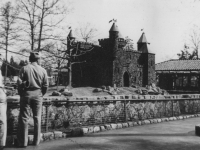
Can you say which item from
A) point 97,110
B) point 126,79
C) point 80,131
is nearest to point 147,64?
point 126,79

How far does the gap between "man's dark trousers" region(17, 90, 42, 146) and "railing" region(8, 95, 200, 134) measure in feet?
2.73

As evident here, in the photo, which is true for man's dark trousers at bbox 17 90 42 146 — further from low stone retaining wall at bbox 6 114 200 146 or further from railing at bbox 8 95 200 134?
railing at bbox 8 95 200 134

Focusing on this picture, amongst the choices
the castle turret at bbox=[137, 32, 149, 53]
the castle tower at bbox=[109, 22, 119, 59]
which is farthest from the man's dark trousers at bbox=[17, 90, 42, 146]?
the castle turret at bbox=[137, 32, 149, 53]

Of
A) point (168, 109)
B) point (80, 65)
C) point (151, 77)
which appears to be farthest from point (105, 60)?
point (168, 109)

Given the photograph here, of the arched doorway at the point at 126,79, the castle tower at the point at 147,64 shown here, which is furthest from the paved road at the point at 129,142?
the castle tower at the point at 147,64

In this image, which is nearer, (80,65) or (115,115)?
(115,115)

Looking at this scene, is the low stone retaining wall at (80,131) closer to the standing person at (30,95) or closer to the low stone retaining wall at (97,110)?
the low stone retaining wall at (97,110)

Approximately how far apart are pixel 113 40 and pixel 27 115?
34.5m

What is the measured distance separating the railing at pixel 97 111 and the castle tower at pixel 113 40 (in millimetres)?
27882

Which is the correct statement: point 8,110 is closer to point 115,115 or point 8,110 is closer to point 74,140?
point 74,140

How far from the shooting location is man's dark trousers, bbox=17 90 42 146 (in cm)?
514

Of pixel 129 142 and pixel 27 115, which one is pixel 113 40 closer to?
pixel 129 142

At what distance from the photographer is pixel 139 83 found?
139 feet

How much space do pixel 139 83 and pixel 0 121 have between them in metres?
38.6
